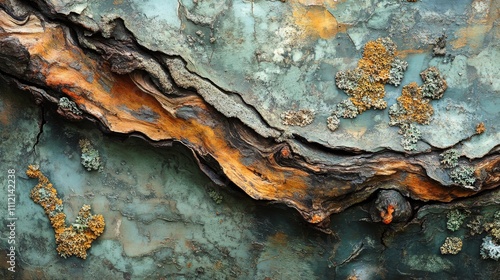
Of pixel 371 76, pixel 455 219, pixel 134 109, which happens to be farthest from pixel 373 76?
pixel 134 109

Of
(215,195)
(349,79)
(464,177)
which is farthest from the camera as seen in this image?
(215,195)

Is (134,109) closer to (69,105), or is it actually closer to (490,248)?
(69,105)

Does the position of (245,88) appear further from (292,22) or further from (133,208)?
(133,208)

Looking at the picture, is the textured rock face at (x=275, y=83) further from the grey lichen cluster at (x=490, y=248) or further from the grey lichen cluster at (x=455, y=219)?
the grey lichen cluster at (x=490, y=248)

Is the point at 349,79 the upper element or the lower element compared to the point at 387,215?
upper

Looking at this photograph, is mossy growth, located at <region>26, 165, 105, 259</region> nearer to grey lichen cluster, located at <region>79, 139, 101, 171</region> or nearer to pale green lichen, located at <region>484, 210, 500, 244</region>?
grey lichen cluster, located at <region>79, 139, 101, 171</region>

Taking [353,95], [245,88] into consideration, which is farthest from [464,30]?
[245,88]

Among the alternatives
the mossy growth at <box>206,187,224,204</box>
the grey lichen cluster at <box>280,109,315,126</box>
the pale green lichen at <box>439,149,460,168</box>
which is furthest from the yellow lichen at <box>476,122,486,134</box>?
the mossy growth at <box>206,187,224,204</box>
